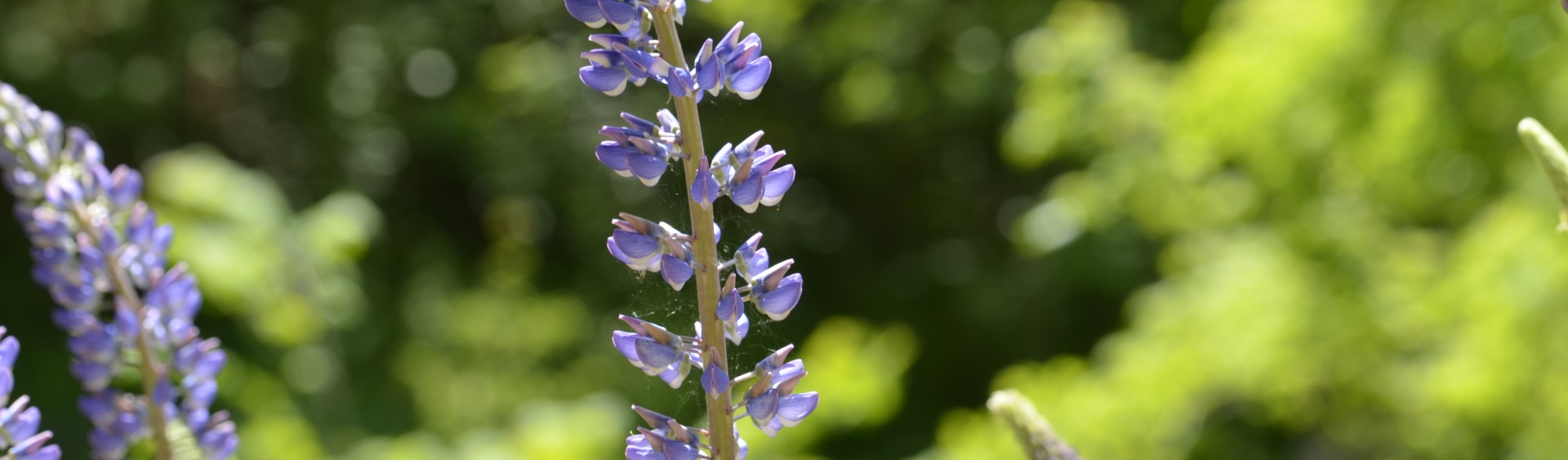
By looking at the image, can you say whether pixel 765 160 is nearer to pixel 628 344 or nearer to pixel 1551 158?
pixel 628 344

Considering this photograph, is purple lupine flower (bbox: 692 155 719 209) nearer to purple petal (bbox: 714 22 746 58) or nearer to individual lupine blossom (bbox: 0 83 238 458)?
purple petal (bbox: 714 22 746 58)

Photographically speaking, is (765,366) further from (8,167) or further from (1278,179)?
(1278,179)

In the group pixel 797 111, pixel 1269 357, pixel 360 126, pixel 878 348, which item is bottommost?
pixel 1269 357

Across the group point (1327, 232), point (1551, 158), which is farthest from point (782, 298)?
point (1327, 232)

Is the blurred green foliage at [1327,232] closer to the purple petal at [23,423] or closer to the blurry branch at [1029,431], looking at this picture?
the blurry branch at [1029,431]

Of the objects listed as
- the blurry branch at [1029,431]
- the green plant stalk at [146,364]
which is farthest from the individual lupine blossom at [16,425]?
the blurry branch at [1029,431]

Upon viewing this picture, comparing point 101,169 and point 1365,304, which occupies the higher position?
point 1365,304

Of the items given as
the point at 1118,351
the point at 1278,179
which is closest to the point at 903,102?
the point at 1118,351
